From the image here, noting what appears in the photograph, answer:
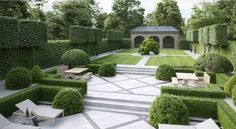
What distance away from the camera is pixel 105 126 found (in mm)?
10016

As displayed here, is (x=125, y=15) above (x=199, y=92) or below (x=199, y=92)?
above

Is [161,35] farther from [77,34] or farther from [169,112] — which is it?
[169,112]

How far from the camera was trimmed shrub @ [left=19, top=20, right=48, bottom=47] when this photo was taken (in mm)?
16656

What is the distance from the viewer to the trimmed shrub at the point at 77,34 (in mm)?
25841

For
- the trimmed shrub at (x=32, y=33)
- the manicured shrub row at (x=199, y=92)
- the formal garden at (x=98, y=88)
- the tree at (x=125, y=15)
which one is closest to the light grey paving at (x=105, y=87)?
the formal garden at (x=98, y=88)

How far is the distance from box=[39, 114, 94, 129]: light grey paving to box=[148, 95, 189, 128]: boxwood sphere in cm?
302

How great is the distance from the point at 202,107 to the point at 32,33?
1363 cm

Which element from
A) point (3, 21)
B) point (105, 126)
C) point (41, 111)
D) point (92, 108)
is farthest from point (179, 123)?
point (3, 21)

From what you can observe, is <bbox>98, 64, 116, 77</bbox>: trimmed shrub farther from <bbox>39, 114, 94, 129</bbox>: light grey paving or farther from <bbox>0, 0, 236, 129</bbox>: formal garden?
<bbox>39, 114, 94, 129</bbox>: light grey paving

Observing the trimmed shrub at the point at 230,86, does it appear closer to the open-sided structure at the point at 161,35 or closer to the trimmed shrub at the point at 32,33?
the trimmed shrub at the point at 32,33

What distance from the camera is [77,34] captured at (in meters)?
26.8

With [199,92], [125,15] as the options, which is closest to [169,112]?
[199,92]

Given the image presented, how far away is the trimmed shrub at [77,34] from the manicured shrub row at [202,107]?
17971mm

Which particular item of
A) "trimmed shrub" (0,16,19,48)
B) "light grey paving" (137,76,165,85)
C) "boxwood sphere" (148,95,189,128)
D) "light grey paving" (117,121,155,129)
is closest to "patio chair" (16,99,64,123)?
"light grey paving" (117,121,155,129)
